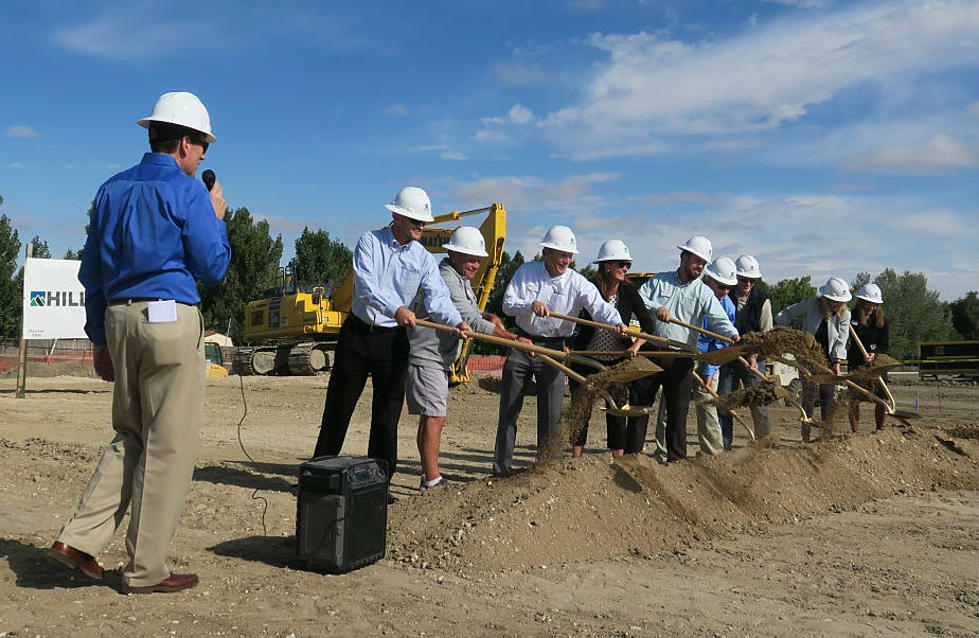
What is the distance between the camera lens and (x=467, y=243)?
20.5ft

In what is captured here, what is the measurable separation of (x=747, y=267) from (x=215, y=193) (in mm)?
6042

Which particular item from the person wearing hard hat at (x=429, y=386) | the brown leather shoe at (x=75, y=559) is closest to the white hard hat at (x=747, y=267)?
the person wearing hard hat at (x=429, y=386)

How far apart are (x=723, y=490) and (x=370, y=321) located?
264cm

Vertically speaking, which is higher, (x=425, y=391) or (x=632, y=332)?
(x=632, y=332)

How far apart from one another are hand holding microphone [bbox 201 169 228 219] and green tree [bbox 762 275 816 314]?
62.8 metres

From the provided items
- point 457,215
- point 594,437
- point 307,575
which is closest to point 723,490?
point 307,575

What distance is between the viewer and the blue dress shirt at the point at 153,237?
350 cm

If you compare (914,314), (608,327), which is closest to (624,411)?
(608,327)

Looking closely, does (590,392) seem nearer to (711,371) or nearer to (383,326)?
(383,326)

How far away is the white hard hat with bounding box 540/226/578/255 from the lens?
6.41 meters

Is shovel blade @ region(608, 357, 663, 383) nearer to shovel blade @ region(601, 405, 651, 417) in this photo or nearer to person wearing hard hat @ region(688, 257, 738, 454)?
shovel blade @ region(601, 405, 651, 417)

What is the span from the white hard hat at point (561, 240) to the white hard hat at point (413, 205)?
1193mm

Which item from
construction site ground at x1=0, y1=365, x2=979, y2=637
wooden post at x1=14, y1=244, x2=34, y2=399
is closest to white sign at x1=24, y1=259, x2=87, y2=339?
wooden post at x1=14, y1=244, x2=34, y2=399

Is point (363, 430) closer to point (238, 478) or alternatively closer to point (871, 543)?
point (238, 478)
